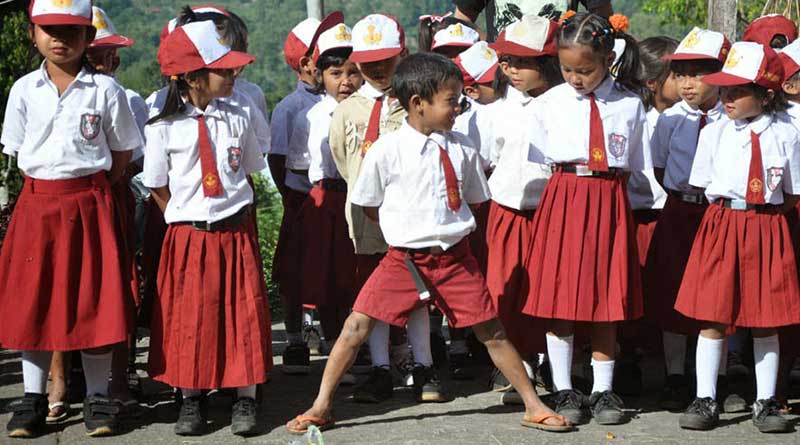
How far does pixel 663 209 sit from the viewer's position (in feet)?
21.4

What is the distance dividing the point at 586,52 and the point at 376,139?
1.17 metres

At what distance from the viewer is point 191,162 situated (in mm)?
5664

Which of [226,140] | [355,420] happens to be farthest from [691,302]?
[226,140]

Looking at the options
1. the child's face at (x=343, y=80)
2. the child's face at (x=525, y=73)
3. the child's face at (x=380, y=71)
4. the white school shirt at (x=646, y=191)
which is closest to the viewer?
the child's face at (x=525, y=73)

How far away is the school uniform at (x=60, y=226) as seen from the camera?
18.4 feet

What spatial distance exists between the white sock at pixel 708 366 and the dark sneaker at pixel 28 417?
303 cm

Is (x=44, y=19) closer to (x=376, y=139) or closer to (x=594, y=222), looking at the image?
(x=376, y=139)

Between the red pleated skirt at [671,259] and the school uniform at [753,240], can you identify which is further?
the red pleated skirt at [671,259]

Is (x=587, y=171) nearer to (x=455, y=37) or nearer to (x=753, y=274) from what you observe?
(x=753, y=274)

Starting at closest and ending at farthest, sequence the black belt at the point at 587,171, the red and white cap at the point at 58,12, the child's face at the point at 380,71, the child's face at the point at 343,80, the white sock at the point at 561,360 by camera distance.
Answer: the red and white cap at the point at 58,12 < the black belt at the point at 587,171 < the white sock at the point at 561,360 < the child's face at the point at 380,71 < the child's face at the point at 343,80

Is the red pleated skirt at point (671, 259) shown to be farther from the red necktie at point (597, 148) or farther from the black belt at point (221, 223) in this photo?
the black belt at point (221, 223)

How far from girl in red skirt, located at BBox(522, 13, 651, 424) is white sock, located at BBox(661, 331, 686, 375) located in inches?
21.7

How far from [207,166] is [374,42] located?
48.6 inches

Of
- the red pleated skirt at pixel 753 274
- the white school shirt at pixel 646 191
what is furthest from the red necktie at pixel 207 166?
the red pleated skirt at pixel 753 274
